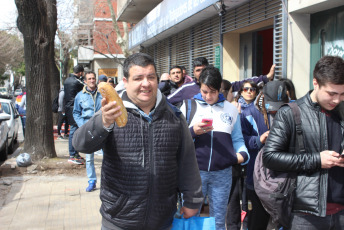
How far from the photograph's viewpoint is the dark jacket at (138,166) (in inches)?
103

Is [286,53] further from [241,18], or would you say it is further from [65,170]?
[65,170]

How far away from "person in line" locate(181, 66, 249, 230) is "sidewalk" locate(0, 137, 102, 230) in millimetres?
2004

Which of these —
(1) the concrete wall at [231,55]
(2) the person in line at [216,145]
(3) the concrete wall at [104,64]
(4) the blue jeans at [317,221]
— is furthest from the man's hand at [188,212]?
(3) the concrete wall at [104,64]

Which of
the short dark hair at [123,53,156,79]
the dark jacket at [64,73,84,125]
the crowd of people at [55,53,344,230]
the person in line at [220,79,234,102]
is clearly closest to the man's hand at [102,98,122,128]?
the crowd of people at [55,53,344,230]

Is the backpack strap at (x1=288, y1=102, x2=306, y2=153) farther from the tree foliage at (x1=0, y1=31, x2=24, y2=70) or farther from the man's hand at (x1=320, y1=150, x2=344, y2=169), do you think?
the tree foliage at (x1=0, y1=31, x2=24, y2=70)

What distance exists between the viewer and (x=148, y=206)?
2.65 metres

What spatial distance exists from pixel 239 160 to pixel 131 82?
1.88 m

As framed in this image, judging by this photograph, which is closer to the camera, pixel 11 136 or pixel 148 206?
pixel 148 206

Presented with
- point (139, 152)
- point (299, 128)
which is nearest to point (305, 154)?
point (299, 128)

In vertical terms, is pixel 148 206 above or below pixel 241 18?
below

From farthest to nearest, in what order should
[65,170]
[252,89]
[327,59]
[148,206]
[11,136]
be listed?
[11,136] → [65,170] → [252,89] → [327,59] → [148,206]

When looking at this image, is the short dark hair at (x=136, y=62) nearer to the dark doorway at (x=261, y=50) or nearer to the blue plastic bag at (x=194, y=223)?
the blue plastic bag at (x=194, y=223)

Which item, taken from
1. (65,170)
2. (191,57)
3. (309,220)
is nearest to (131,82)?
(309,220)

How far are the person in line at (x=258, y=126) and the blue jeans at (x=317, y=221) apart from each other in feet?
4.03
